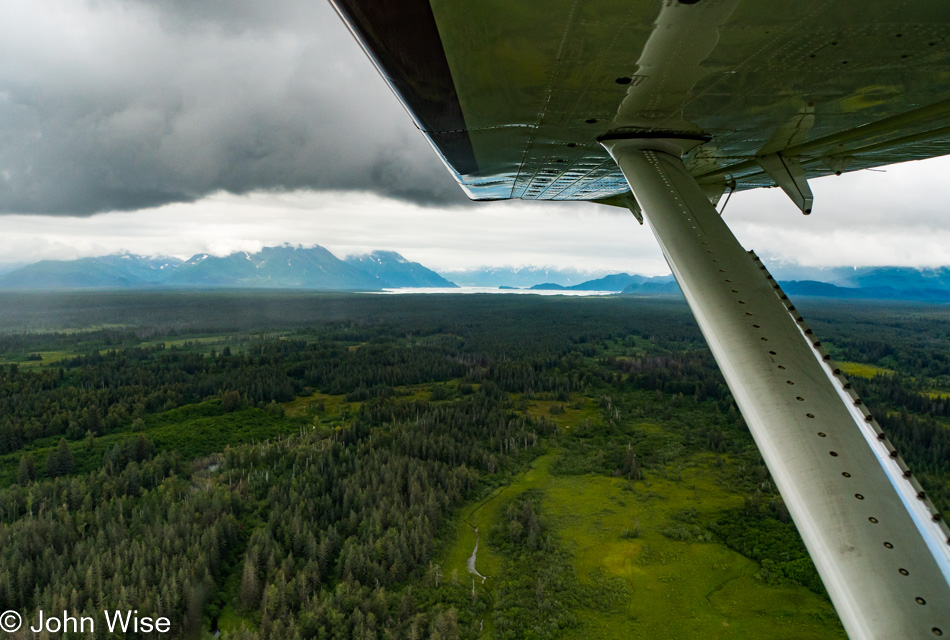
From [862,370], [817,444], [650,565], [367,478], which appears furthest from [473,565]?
[862,370]

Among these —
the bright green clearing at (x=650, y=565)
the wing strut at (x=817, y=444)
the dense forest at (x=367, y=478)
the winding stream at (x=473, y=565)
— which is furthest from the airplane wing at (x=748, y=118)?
the winding stream at (x=473, y=565)

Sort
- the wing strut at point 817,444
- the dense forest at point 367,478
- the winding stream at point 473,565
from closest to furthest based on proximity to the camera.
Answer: the wing strut at point 817,444, the dense forest at point 367,478, the winding stream at point 473,565

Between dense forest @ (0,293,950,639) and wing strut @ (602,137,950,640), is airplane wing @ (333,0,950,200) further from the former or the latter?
dense forest @ (0,293,950,639)

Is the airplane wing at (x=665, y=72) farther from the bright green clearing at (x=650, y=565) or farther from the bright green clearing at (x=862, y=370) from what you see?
the bright green clearing at (x=862, y=370)

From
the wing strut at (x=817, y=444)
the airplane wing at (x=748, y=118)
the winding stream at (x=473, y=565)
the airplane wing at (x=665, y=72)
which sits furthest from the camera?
the winding stream at (x=473, y=565)

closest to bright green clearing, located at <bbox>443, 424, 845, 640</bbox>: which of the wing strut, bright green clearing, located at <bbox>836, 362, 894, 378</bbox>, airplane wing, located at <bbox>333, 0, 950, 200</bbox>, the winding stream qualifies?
the winding stream

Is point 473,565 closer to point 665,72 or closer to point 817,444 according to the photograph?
point 817,444

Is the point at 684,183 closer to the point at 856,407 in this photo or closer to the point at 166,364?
the point at 856,407
